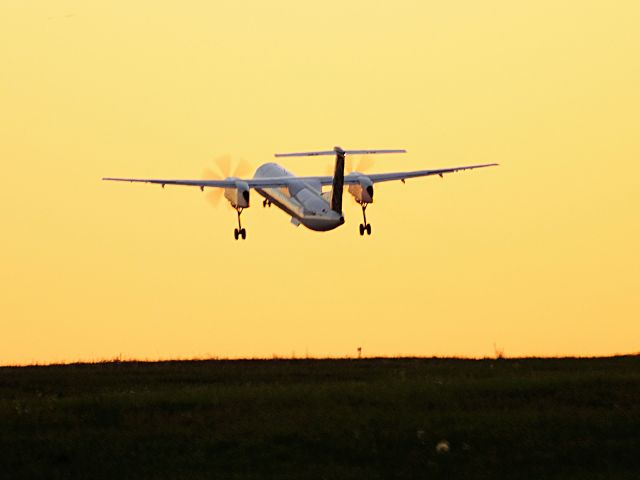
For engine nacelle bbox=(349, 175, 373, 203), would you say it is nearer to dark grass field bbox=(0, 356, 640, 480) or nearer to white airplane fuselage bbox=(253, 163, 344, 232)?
white airplane fuselage bbox=(253, 163, 344, 232)

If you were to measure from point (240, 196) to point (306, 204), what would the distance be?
3619 mm

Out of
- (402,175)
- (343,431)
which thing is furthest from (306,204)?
(343,431)

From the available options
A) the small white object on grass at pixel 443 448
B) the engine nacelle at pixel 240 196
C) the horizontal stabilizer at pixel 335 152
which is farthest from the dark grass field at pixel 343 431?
the engine nacelle at pixel 240 196

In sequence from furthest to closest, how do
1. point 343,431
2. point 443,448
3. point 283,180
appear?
1. point 283,180
2. point 343,431
3. point 443,448

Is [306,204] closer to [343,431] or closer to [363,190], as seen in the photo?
[363,190]

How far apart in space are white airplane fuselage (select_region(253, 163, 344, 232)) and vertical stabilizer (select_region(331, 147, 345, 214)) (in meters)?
0.34

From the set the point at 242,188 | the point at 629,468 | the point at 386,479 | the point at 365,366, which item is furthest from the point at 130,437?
the point at 242,188

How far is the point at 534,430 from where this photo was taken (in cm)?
2794

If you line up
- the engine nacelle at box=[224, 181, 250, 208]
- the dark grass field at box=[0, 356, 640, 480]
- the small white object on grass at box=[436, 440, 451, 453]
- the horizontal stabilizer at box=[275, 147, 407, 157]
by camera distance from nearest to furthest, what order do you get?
the dark grass field at box=[0, 356, 640, 480]
the small white object on grass at box=[436, 440, 451, 453]
the horizontal stabilizer at box=[275, 147, 407, 157]
the engine nacelle at box=[224, 181, 250, 208]

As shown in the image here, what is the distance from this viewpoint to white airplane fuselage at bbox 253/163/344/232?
65750mm

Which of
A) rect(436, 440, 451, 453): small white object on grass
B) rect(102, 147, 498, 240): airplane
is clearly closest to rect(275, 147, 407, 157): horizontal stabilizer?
rect(102, 147, 498, 240): airplane

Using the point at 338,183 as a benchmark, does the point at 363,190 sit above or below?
below

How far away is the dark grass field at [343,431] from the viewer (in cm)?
2580

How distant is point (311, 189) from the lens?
69062 millimetres
